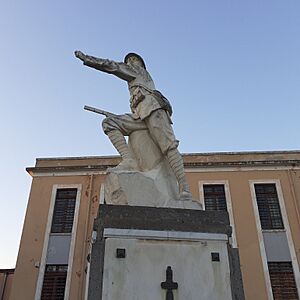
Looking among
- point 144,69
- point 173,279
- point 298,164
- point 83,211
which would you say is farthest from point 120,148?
point 298,164

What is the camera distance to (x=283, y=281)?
15.6 meters

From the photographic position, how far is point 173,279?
3.57 metres

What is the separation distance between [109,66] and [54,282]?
13.5m

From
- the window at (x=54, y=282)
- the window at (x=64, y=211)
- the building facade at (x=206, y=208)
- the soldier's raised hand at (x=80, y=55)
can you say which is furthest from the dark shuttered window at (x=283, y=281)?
the soldier's raised hand at (x=80, y=55)

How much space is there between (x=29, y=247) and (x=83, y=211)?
2953mm

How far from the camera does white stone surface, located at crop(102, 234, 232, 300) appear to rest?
11.4 ft

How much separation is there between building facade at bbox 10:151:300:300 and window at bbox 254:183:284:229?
46 millimetres

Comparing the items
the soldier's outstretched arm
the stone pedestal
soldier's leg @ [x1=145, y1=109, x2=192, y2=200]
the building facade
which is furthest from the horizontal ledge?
the building facade

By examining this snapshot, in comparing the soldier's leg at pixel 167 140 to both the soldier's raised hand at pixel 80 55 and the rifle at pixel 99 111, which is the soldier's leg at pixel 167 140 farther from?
the soldier's raised hand at pixel 80 55

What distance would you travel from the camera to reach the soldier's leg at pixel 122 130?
4.95 m

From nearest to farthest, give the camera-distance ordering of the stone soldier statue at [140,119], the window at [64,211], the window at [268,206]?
the stone soldier statue at [140,119] → the window at [268,206] → the window at [64,211]

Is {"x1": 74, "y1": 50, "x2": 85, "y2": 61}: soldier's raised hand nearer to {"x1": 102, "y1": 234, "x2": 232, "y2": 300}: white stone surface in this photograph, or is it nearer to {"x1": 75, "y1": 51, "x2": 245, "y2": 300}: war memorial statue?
{"x1": 75, "y1": 51, "x2": 245, "y2": 300}: war memorial statue

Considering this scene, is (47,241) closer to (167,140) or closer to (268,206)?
(268,206)

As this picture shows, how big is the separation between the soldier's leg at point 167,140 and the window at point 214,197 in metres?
13.3
